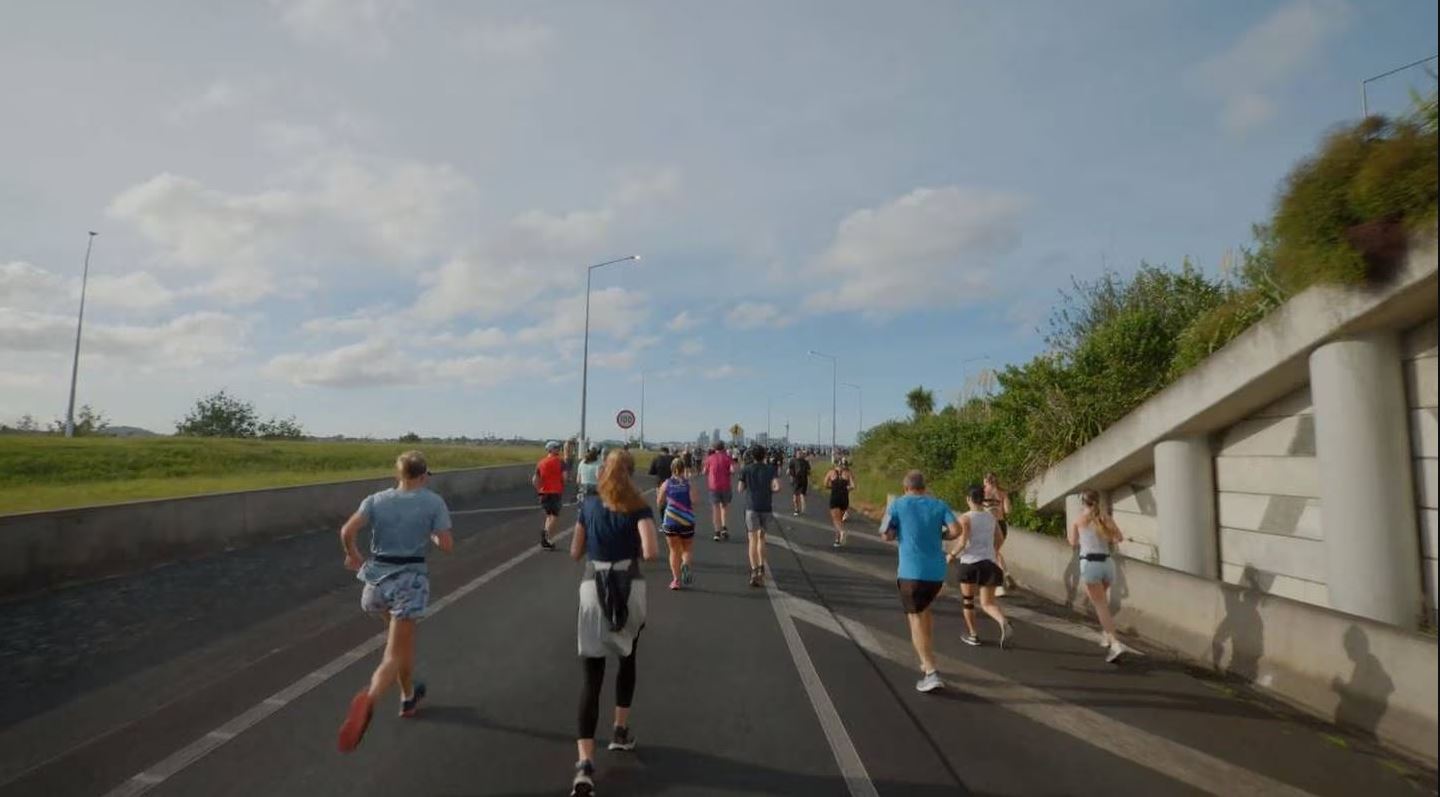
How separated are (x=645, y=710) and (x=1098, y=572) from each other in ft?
14.8

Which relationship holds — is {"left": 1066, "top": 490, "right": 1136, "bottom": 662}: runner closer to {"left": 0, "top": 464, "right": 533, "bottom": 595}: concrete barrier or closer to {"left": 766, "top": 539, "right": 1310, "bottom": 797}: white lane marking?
{"left": 766, "top": 539, "right": 1310, "bottom": 797}: white lane marking

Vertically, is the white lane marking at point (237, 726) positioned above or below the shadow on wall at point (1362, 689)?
below

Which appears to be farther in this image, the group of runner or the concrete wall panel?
the concrete wall panel

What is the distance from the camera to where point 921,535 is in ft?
20.1

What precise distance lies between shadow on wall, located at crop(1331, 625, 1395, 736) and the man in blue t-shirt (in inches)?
107

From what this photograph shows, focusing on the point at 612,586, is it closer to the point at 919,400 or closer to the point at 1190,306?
the point at 1190,306

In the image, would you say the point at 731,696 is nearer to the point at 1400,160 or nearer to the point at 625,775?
the point at 625,775

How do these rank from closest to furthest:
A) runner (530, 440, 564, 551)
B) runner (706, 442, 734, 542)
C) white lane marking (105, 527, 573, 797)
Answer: white lane marking (105, 527, 573, 797)
runner (530, 440, 564, 551)
runner (706, 442, 734, 542)

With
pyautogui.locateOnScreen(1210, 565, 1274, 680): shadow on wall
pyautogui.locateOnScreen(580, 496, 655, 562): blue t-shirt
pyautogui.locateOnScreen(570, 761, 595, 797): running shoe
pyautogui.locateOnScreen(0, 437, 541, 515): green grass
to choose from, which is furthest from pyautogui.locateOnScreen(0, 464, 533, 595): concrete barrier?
pyautogui.locateOnScreen(1210, 565, 1274, 680): shadow on wall

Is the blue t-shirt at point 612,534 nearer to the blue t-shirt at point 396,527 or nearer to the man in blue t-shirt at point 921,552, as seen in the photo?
the blue t-shirt at point 396,527

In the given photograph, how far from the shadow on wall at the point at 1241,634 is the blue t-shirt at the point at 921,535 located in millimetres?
2705

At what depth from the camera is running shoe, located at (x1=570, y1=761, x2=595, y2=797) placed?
3.93 metres

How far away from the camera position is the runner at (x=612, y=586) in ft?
14.2

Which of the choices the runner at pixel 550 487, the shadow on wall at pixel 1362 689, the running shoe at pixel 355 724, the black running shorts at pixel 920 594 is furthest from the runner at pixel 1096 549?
the runner at pixel 550 487
